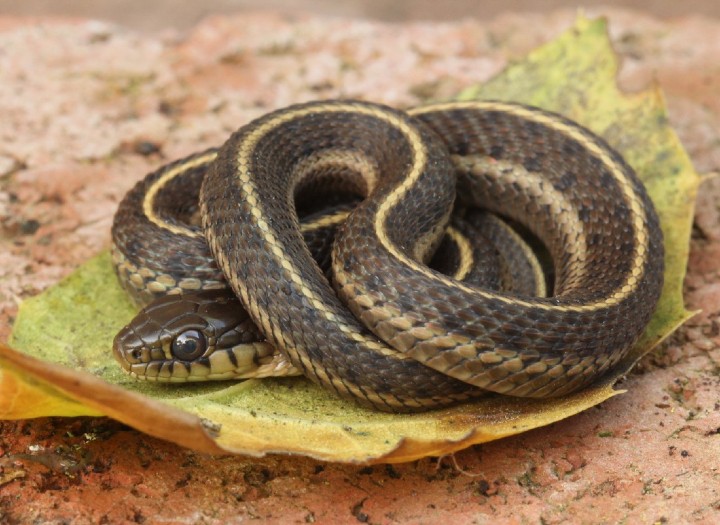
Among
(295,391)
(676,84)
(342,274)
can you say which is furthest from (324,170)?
(676,84)

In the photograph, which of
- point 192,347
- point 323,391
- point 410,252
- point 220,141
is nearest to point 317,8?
point 220,141

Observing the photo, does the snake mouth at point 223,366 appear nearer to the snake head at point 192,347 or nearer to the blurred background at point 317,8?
the snake head at point 192,347

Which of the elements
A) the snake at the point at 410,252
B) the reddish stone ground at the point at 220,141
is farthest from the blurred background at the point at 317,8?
the snake at the point at 410,252

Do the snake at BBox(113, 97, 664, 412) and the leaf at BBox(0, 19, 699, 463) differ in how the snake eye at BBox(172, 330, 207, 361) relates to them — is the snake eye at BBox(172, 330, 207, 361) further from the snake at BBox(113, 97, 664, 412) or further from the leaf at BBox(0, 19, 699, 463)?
the leaf at BBox(0, 19, 699, 463)

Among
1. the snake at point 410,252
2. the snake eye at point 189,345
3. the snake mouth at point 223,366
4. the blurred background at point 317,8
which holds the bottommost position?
the snake mouth at point 223,366

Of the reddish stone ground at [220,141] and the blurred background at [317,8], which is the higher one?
the blurred background at [317,8]

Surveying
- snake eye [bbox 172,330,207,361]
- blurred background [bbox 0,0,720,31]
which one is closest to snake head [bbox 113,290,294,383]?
snake eye [bbox 172,330,207,361]
